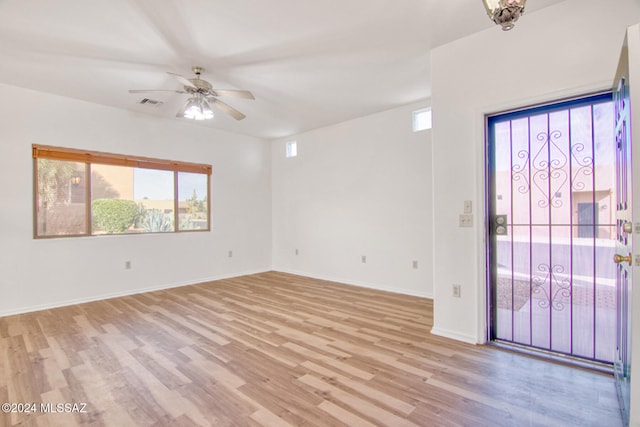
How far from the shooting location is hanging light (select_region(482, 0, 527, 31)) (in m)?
1.12

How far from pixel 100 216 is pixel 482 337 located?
5.13m

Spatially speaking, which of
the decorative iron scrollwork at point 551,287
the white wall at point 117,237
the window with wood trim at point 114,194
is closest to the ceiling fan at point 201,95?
the white wall at point 117,237

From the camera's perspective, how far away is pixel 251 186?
630 centimetres

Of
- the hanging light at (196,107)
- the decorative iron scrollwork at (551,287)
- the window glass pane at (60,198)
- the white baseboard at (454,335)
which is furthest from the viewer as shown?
the window glass pane at (60,198)

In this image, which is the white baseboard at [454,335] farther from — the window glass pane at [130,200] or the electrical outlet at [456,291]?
the window glass pane at [130,200]

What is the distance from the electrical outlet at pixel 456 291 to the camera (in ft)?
9.34

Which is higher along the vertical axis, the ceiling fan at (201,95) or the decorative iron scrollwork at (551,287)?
the ceiling fan at (201,95)

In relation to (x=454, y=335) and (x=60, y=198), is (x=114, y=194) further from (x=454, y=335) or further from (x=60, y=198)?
(x=454, y=335)

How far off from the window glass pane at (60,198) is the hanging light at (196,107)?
216cm

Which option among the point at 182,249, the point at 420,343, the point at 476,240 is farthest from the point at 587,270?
the point at 182,249

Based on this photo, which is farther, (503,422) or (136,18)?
(136,18)

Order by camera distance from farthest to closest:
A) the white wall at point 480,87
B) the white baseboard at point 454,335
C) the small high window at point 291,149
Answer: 1. the small high window at point 291,149
2. the white baseboard at point 454,335
3. the white wall at point 480,87

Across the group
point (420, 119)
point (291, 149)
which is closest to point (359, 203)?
point (420, 119)

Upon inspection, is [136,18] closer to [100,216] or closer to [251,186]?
[100,216]
